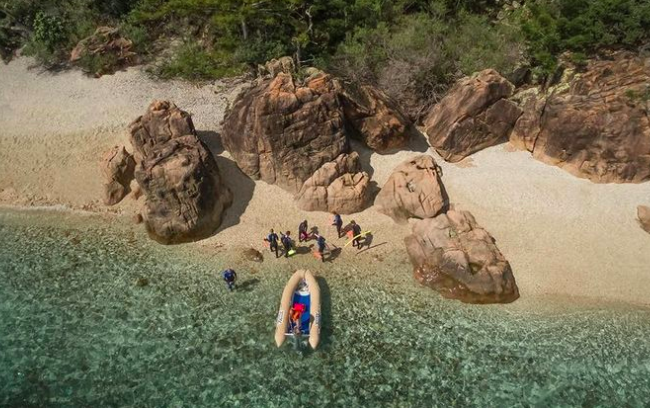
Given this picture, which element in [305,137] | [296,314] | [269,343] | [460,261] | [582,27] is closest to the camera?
[269,343]

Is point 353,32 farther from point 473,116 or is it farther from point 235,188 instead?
point 235,188

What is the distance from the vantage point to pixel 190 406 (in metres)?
15.8

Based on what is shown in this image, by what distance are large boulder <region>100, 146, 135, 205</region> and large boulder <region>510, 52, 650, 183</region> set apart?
844 inches

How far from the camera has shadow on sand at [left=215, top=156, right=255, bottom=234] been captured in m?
23.5

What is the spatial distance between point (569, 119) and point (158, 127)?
21.5 metres

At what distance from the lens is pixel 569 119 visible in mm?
24125

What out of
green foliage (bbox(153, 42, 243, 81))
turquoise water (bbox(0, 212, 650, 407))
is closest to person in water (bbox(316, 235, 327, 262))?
turquoise water (bbox(0, 212, 650, 407))

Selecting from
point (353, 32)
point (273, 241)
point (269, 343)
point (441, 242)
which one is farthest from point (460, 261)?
point (353, 32)

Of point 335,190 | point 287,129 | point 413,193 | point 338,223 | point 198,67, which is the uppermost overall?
point 287,129

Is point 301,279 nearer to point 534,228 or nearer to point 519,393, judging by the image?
point 519,393

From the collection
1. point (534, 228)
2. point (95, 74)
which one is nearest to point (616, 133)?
point (534, 228)

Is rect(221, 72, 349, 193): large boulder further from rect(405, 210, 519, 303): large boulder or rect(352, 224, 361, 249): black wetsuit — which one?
rect(405, 210, 519, 303): large boulder

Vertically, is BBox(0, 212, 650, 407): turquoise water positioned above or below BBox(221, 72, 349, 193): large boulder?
below

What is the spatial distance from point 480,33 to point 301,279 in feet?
66.5
